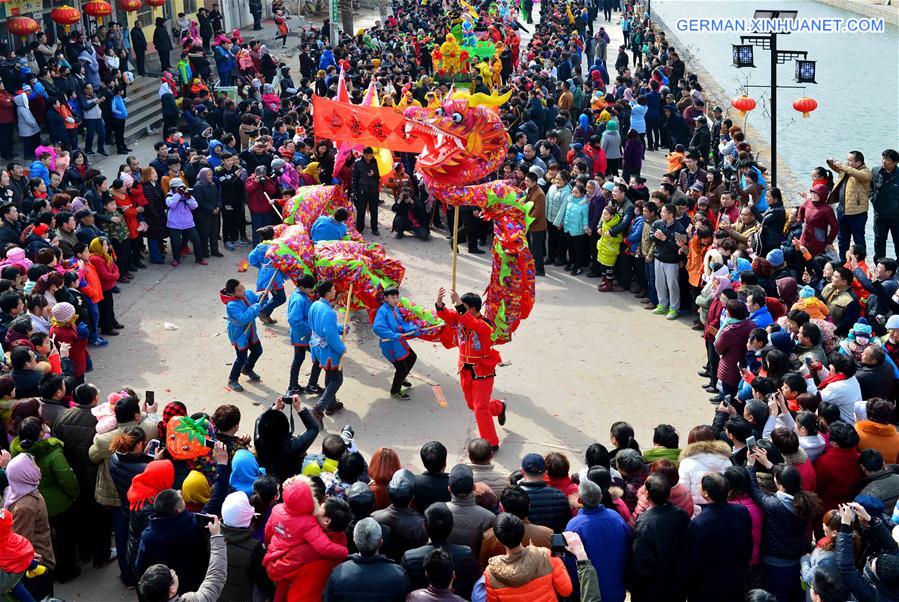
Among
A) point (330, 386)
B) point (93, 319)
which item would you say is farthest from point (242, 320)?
point (93, 319)

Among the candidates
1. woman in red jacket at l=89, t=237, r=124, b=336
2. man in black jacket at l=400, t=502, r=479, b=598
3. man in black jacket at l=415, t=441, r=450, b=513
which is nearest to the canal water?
woman in red jacket at l=89, t=237, r=124, b=336

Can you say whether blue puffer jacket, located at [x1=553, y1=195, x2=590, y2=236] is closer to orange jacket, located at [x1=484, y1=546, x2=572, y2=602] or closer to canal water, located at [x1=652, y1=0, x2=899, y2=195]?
canal water, located at [x1=652, y1=0, x2=899, y2=195]

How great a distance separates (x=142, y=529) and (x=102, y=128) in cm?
1337

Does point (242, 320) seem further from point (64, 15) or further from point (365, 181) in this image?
point (64, 15)

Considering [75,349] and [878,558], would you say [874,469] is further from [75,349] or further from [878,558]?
[75,349]

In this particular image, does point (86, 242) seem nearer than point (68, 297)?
No

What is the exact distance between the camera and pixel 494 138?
9.44 metres

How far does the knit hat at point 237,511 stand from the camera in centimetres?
573

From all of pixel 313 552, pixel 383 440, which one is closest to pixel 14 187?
pixel 383 440

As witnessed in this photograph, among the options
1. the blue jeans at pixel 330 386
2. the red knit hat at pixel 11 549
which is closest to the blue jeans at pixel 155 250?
the blue jeans at pixel 330 386

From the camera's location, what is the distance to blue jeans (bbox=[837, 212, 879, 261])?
11992 mm

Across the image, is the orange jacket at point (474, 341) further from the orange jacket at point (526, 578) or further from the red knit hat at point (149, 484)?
the orange jacket at point (526, 578)

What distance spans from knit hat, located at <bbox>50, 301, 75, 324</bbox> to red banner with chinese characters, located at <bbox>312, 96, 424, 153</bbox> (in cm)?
368

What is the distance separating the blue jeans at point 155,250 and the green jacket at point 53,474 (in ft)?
23.1
